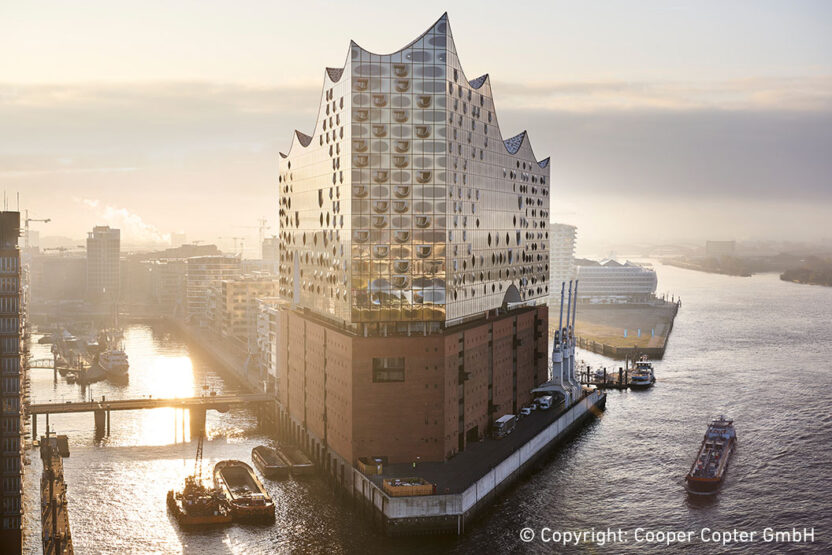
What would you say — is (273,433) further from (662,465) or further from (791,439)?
(791,439)

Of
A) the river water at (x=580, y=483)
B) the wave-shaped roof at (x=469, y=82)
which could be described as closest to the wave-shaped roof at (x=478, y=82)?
the wave-shaped roof at (x=469, y=82)

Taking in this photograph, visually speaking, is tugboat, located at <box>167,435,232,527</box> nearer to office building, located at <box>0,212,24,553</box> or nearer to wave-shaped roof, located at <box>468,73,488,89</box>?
office building, located at <box>0,212,24,553</box>

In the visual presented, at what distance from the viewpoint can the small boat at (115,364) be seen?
149625 mm

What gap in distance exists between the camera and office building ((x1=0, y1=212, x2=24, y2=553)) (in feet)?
182

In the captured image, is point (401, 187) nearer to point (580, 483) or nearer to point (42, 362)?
point (580, 483)

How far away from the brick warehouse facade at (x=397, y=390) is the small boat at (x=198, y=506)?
1124 cm

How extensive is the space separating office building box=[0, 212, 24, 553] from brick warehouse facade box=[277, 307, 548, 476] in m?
27.6

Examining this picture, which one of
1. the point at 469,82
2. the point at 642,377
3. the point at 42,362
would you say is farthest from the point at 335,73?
the point at 42,362

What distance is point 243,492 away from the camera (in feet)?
252

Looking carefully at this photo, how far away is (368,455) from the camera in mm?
75562

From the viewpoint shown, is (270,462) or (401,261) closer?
(401,261)

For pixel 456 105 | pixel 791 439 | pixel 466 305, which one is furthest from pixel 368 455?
pixel 791 439

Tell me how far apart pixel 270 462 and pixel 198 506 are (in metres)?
14.7

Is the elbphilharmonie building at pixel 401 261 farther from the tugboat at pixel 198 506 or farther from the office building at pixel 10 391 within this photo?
the office building at pixel 10 391
